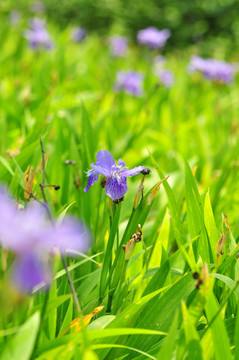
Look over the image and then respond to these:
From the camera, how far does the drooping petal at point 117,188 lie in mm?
712

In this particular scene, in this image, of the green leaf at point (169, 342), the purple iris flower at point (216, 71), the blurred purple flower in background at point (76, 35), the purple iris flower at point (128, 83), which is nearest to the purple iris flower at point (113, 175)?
the green leaf at point (169, 342)

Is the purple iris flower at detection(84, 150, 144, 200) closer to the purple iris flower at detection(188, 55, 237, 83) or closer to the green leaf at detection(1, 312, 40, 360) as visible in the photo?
the green leaf at detection(1, 312, 40, 360)

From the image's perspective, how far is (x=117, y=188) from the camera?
0.72 m

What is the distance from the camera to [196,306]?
0.67 metres

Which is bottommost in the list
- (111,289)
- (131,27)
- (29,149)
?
→ (131,27)

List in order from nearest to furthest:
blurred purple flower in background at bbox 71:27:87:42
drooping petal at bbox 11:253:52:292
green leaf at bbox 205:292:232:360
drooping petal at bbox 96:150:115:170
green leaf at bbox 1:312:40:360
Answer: drooping petal at bbox 11:253:52:292 < green leaf at bbox 1:312:40:360 < green leaf at bbox 205:292:232:360 < drooping petal at bbox 96:150:115:170 < blurred purple flower in background at bbox 71:27:87:42

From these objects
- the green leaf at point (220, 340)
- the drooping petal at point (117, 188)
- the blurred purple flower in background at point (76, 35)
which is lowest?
the blurred purple flower in background at point (76, 35)

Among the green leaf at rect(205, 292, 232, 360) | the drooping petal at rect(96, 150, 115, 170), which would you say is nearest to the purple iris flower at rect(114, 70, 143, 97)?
the drooping petal at rect(96, 150, 115, 170)

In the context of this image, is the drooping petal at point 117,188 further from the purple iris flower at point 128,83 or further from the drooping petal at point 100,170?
the purple iris flower at point 128,83

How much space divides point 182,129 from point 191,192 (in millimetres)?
1241

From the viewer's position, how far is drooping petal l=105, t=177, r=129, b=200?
71 cm

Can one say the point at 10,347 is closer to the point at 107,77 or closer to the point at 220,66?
the point at 220,66

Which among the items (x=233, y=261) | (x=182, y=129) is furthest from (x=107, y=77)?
(x=233, y=261)

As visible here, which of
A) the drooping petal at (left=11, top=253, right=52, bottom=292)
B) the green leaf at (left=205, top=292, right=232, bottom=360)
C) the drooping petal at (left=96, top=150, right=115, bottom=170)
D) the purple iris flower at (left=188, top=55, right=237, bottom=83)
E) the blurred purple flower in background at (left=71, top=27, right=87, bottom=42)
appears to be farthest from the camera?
the blurred purple flower in background at (left=71, top=27, right=87, bottom=42)
